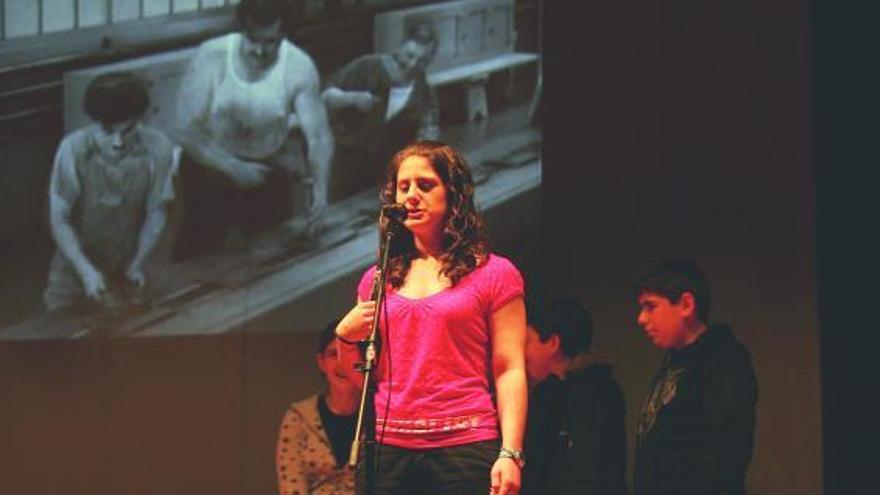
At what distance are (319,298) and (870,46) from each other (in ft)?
6.79

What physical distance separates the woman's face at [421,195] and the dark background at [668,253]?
6.13 feet

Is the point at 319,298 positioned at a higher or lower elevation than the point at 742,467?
higher

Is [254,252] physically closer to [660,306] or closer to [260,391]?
[260,391]

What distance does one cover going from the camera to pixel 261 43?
14.6 ft

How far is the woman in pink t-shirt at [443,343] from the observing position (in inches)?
99.7

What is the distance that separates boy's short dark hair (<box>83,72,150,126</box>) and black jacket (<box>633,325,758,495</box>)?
1955 millimetres

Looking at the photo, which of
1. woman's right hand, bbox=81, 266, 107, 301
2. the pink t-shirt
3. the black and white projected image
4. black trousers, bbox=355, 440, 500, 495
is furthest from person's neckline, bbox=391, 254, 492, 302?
woman's right hand, bbox=81, 266, 107, 301

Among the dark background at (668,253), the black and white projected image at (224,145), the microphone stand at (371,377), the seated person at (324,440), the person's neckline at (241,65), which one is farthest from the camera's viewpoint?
the person's neckline at (241,65)

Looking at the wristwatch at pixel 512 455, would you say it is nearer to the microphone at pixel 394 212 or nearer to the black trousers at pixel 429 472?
the black trousers at pixel 429 472

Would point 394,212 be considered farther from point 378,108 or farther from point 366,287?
point 378,108

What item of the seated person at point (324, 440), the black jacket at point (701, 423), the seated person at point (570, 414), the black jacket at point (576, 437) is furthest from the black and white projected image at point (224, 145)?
the black jacket at point (701, 423)

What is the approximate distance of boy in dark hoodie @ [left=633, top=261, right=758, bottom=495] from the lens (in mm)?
3219

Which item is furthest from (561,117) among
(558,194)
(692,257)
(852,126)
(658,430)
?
(658,430)

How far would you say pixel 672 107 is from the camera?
4.63m
